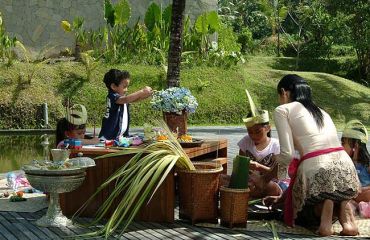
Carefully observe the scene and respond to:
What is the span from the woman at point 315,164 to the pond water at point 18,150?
5374 mm

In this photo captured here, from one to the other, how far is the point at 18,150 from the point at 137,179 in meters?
7.15

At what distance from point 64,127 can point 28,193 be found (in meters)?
1.01

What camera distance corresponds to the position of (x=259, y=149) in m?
6.53

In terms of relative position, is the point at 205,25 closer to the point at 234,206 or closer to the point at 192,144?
the point at 192,144

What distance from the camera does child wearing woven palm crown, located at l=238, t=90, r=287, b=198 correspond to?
6.39 meters

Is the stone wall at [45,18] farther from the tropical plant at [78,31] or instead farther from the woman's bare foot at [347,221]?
the woman's bare foot at [347,221]

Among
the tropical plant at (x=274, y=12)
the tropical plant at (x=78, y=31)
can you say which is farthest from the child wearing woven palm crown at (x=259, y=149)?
the tropical plant at (x=274, y=12)

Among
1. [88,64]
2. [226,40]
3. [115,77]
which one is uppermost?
[226,40]

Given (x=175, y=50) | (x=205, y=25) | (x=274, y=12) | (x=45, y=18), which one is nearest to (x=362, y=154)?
(x=175, y=50)

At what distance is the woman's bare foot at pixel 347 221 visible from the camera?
5.48 meters

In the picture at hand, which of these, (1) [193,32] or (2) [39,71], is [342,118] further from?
(2) [39,71]

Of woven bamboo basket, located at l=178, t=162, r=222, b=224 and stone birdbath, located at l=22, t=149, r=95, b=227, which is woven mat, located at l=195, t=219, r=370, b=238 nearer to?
woven bamboo basket, located at l=178, t=162, r=222, b=224

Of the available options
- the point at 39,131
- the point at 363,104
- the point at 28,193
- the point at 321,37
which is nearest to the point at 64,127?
the point at 28,193

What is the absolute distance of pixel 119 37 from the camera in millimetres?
19094
